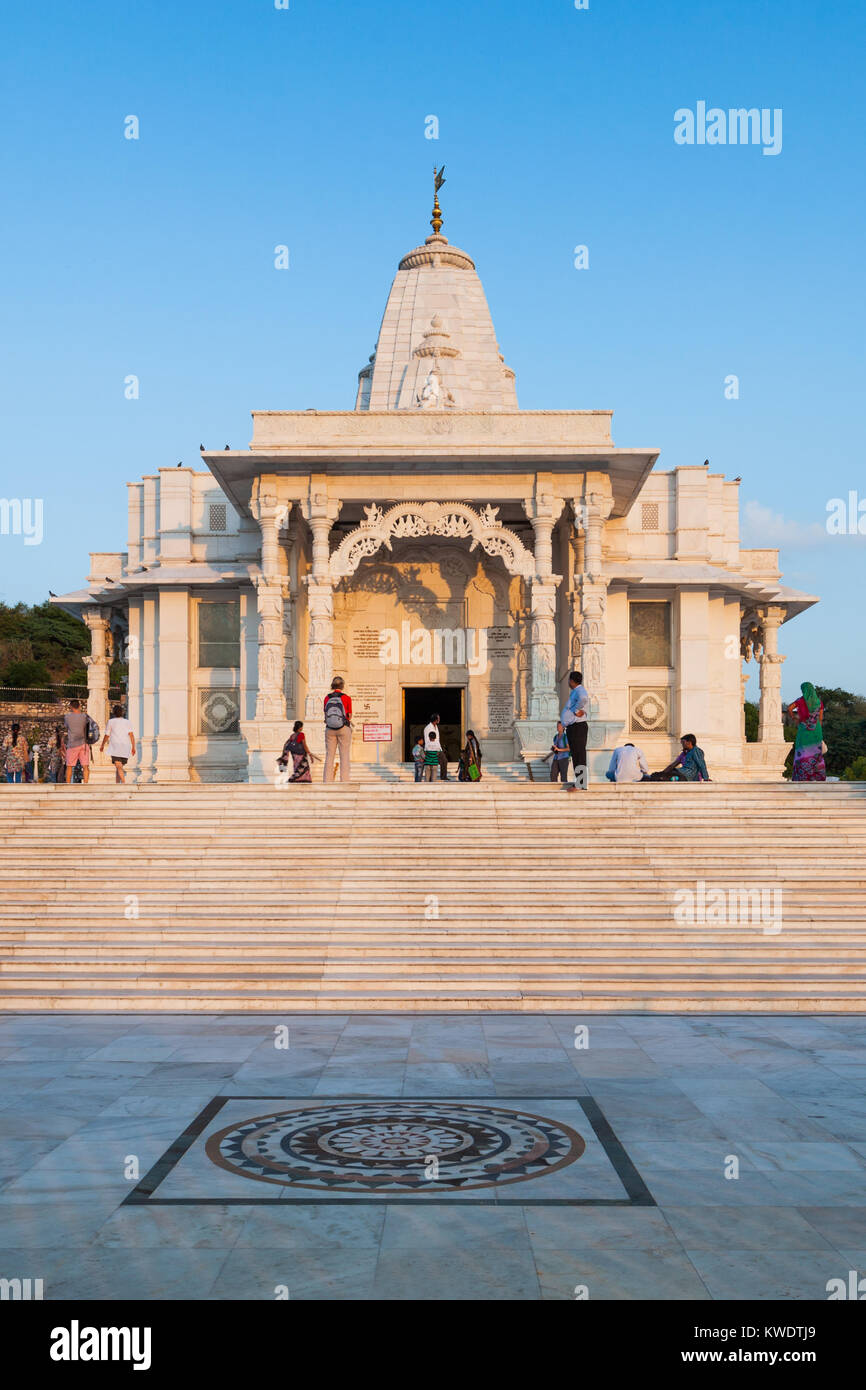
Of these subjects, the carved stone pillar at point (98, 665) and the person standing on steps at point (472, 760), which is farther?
the carved stone pillar at point (98, 665)

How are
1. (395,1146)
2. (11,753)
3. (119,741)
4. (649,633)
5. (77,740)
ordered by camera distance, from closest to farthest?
(395,1146) < (77,740) < (119,741) < (649,633) < (11,753)

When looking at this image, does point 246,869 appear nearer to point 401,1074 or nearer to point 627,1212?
point 401,1074

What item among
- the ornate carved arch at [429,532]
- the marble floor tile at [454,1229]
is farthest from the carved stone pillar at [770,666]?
the marble floor tile at [454,1229]

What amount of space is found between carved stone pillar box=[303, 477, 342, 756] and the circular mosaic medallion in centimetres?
1638

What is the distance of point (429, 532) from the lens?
24.6m

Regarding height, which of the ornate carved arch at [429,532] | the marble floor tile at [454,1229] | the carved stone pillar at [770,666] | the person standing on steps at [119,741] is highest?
the ornate carved arch at [429,532]

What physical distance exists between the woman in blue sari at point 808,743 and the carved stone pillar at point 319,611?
8.78m

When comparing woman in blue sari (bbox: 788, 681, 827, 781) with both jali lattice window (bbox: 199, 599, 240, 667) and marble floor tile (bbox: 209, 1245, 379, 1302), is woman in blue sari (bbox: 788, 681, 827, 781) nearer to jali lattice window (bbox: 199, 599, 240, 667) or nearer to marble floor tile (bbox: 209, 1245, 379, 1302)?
jali lattice window (bbox: 199, 599, 240, 667)

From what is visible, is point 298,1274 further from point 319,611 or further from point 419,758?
point 319,611

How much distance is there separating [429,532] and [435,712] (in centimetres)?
582

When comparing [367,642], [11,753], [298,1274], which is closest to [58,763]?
[367,642]

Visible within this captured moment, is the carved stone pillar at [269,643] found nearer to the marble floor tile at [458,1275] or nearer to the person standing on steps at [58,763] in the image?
the person standing on steps at [58,763]

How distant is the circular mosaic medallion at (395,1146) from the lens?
5664 mm
